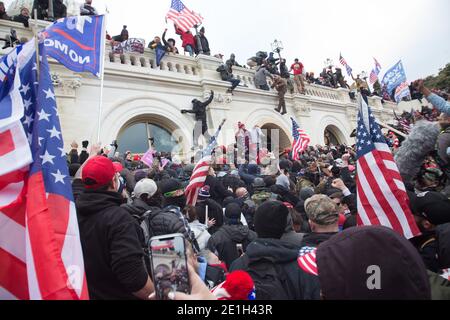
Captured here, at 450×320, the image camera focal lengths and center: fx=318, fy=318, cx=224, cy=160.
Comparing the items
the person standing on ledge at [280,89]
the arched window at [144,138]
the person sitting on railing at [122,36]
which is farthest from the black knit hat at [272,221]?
the person standing on ledge at [280,89]

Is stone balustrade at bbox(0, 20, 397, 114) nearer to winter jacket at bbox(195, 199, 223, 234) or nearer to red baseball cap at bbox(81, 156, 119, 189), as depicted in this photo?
winter jacket at bbox(195, 199, 223, 234)

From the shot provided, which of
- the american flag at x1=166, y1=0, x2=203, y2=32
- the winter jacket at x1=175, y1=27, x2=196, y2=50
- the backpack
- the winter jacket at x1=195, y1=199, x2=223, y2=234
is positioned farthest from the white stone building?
the backpack

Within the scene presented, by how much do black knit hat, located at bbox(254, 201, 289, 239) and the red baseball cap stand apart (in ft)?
4.05

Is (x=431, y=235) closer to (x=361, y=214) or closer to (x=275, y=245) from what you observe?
(x=361, y=214)

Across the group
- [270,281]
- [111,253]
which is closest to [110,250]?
[111,253]

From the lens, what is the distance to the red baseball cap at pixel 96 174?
229 centimetres

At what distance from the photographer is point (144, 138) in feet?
42.5

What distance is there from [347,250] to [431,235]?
1.63 m

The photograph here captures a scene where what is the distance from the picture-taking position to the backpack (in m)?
2.04

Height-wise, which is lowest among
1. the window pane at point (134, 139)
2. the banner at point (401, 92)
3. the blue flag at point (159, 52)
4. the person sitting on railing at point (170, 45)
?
the window pane at point (134, 139)

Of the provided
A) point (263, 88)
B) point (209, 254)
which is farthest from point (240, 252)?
point (263, 88)

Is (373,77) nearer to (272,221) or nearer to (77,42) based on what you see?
(77,42)

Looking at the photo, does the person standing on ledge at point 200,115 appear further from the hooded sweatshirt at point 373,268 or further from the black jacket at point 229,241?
the hooded sweatshirt at point 373,268

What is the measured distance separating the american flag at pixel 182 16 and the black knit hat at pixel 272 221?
1198 cm
